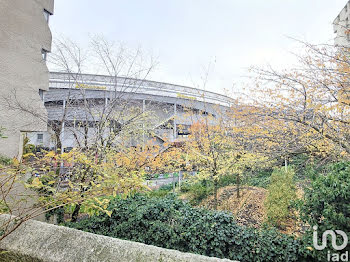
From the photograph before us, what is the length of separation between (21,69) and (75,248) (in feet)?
21.5

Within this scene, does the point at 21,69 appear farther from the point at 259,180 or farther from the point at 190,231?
the point at 259,180

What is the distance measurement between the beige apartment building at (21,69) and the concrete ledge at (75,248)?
14.7 ft

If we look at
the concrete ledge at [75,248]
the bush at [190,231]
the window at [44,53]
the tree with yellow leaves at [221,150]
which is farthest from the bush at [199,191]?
the window at [44,53]

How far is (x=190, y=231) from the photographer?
362 cm

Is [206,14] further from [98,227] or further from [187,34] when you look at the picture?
[98,227]

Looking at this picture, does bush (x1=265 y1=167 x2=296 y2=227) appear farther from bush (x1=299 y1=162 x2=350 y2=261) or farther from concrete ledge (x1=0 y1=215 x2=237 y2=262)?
concrete ledge (x1=0 y1=215 x2=237 y2=262)

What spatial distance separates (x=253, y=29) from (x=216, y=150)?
15.7ft

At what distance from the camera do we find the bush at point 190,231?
10.6 feet

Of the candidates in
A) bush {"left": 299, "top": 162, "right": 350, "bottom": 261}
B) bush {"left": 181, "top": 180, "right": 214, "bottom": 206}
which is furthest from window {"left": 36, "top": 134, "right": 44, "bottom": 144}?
bush {"left": 299, "top": 162, "right": 350, "bottom": 261}

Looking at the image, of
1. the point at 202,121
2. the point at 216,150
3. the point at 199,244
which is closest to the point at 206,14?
the point at 202,121

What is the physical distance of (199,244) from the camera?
3.52m

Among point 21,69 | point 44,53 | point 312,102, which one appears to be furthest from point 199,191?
point 44,53

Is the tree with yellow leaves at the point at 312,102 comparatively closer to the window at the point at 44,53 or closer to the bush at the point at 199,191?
the bush at the point at 199,191

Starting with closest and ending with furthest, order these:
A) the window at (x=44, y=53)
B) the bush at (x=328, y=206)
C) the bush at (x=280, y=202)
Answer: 1. the bush at (x=328, y=206)
2. the bush at (x=280, y=202)
3. the window at (x=44, y=53)
